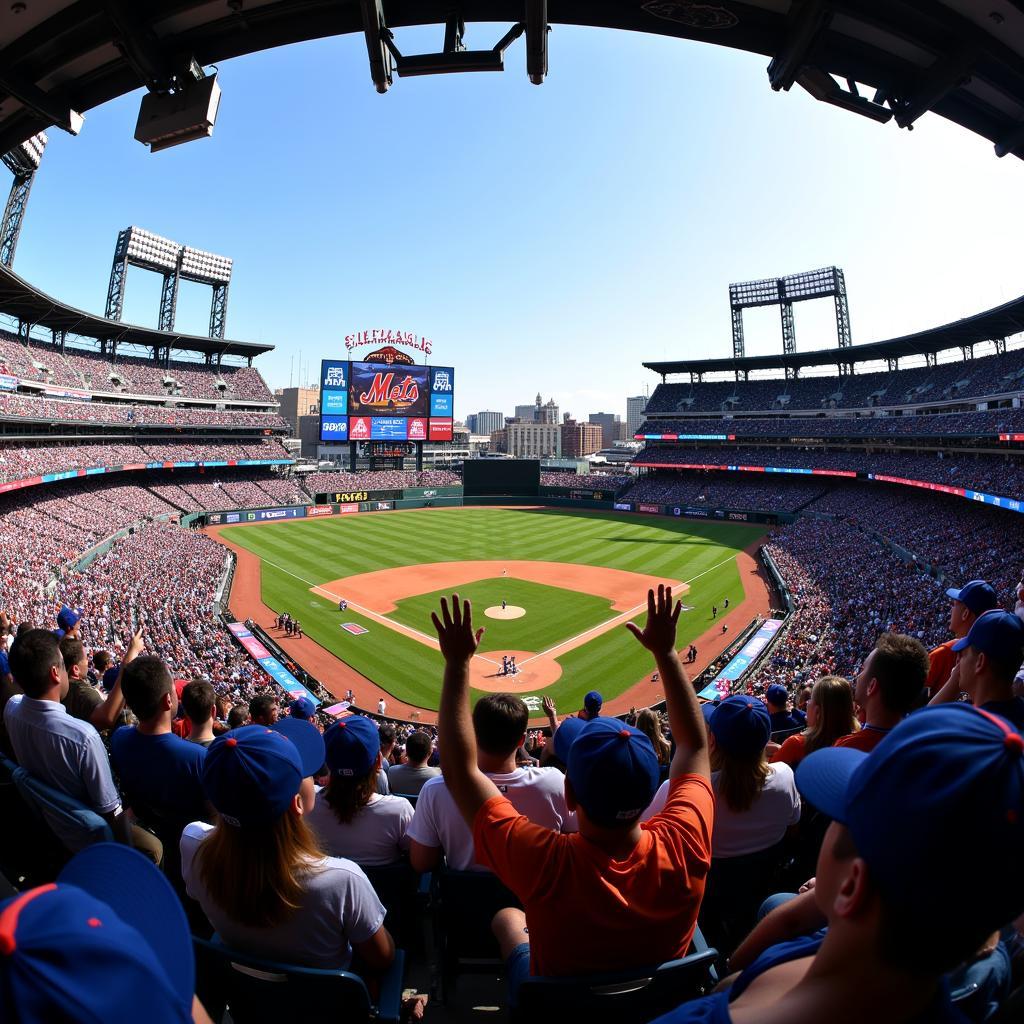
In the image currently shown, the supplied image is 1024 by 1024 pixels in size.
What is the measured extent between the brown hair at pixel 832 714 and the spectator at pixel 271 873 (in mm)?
4124

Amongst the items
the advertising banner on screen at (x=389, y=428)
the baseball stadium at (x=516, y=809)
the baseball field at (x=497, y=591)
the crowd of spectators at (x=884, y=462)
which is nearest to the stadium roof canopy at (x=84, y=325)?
the advertising banner on screen at (x=389, y=428)

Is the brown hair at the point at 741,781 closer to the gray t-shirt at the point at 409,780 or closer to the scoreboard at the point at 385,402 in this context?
the gray t-shirt at the point at 409,780

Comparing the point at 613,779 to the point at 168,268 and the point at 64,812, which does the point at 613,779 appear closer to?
the point at 64,812

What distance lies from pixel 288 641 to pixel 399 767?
21805mm

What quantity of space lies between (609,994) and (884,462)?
2275 inches

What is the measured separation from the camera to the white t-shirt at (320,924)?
2771mm

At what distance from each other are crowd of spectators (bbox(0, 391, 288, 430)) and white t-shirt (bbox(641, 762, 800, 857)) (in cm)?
4655

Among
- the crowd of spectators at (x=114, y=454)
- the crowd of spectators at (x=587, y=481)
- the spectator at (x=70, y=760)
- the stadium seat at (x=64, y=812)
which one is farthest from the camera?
the crowd of spectators at (x=587, y=481)

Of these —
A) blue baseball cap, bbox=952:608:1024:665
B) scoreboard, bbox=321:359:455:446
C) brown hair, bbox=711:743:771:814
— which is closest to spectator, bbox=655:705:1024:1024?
brown hair, bbox=711:743:771:814

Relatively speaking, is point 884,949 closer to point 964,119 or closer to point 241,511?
point 964,119

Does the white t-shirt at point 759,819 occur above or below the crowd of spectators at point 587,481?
below

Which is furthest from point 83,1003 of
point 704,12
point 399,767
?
point 704,12

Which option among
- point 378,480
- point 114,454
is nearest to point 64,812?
point 114,454

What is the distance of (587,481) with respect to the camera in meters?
74.1
